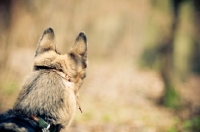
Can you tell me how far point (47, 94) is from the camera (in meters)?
2.87

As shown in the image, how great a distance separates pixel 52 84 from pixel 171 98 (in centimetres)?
641

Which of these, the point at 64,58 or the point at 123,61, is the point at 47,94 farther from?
the point at 123,61

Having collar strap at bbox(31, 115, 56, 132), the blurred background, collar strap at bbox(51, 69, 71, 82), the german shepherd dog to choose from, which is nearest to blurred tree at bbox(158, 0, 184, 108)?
the blurred background

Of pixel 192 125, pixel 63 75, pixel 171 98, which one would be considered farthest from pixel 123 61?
pixel 63 75

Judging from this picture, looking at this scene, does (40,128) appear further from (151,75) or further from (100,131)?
(151,75)

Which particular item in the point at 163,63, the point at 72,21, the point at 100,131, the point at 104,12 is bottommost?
the point at 100,131

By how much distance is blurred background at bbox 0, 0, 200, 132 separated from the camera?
23.5ft

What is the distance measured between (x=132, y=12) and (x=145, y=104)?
962 cm

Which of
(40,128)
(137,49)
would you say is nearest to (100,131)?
(40,128)

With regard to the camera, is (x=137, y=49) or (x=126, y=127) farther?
(x=137, y=49)

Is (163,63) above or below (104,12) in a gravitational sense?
below

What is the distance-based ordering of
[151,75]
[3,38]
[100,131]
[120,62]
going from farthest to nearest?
[120,62] → [151,75] → [3,38] → [100,131]

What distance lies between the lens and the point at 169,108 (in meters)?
8.29

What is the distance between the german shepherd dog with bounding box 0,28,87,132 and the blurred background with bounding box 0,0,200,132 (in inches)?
82.6
